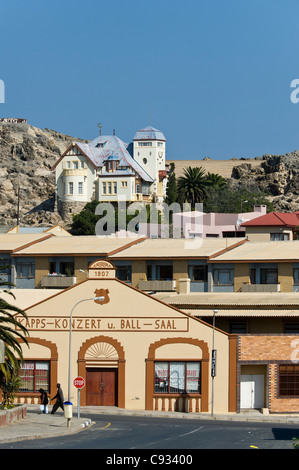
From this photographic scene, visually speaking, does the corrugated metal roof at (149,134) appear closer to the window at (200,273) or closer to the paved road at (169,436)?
the window at (200,273)

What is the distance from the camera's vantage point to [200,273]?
311 feet

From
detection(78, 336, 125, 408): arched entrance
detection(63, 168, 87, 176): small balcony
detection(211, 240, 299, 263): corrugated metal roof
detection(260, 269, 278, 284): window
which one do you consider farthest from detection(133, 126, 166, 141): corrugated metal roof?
detection(78, 336, 125, 408): arched entrance

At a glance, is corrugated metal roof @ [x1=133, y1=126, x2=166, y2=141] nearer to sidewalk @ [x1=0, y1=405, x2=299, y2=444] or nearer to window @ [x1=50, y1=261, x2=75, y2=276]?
window @ [x1=50, y1=261, x2=75, y2=276]

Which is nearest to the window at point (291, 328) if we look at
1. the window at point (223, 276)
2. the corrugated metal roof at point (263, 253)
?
the corrugated metal roof at point (263, 253)

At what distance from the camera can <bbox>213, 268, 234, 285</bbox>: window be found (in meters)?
93.9

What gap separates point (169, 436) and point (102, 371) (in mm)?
17205

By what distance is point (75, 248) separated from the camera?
100 m

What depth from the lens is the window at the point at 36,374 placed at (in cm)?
6931

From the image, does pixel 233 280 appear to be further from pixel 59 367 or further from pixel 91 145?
pixel 91 145

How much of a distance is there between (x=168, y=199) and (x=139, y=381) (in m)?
126

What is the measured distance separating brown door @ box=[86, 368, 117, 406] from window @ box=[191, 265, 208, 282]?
1048 inches

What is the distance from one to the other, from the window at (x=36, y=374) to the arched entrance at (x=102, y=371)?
2079mm
